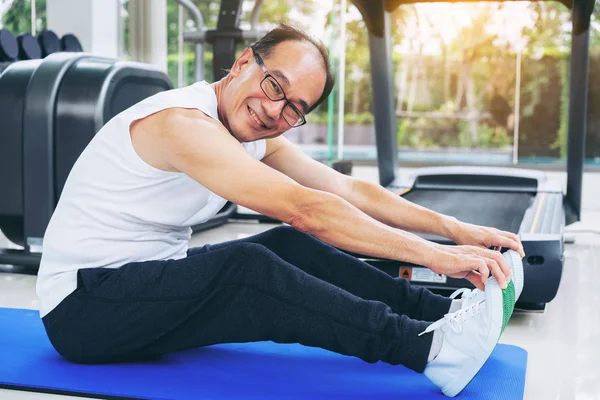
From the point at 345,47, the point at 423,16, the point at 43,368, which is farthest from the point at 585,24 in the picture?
the point at 43,368

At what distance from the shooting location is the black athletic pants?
165cm

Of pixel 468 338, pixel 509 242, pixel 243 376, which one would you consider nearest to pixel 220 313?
pixel 243 376

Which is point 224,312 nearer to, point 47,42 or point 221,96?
point 221,96

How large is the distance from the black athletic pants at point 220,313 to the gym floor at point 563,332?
186 mm

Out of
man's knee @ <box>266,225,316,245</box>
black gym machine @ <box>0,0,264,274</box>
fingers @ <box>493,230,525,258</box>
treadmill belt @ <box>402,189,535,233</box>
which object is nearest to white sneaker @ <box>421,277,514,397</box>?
fingers @ <box>493,230,525,258</box>

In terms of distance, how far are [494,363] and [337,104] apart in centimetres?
419

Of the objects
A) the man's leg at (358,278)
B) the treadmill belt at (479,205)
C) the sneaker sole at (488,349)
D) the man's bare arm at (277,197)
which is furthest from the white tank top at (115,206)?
the treadmill belt at (479,205)

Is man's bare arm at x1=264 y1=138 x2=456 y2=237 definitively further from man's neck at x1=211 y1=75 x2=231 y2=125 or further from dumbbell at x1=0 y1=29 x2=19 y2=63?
dumbbell at x1=0 y1=29 x2=19 y2=63

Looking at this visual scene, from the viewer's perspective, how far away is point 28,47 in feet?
16.6

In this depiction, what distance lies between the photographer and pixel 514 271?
1750mm

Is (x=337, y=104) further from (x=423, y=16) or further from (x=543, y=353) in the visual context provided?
(x=543, y=353)

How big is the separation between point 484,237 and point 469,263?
10.6 inches

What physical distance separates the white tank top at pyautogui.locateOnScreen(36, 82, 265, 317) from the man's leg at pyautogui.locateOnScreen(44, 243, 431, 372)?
0.05 metres

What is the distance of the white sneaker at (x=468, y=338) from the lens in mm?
1632
